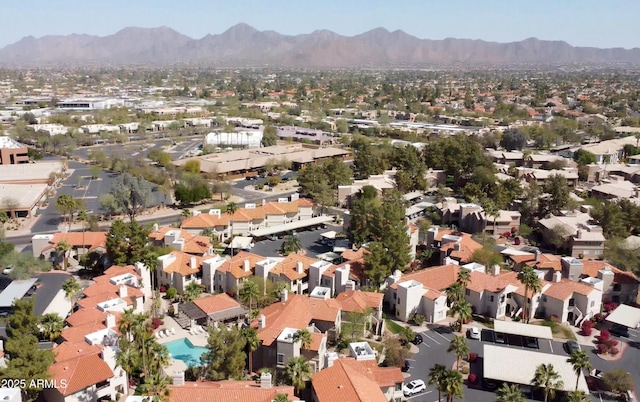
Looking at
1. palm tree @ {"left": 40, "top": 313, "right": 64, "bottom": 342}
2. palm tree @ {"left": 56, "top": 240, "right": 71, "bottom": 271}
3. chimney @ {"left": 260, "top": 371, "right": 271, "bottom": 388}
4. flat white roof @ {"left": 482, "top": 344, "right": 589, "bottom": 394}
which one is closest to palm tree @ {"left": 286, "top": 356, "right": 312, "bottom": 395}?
chimney @ {"left": 260, "top": 371, "right": 271, "bottom": 388}

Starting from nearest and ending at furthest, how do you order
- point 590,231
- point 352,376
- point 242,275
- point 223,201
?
1. point 352,376
2. point 242,275
3. point 590,231
4. point 223,201

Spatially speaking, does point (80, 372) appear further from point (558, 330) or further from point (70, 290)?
point (558, 330)

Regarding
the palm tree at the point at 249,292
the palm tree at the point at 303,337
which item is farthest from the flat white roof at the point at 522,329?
the palm tree at the point at 249,292

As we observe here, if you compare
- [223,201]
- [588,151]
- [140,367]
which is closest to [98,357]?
[140,367]

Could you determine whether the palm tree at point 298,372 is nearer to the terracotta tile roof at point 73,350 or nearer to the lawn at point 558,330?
the terracotta tile roof at point 73,350

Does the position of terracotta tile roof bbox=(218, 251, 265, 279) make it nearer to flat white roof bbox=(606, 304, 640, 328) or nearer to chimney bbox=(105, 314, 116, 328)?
chimney bbox=(105, 314, 116, 328)

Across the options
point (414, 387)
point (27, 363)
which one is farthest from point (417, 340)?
point (27, 363)

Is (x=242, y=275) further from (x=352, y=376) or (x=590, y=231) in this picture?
(x=590, y=231)
